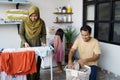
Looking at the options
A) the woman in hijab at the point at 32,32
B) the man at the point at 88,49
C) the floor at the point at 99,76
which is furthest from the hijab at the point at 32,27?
A: the floor at the point at 99,76

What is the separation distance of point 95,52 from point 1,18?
2.48 metres

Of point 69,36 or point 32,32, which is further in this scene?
point 69,36

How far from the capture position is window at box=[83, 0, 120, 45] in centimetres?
354

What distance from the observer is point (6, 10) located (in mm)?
4309

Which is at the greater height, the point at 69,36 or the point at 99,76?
the point at 69,36

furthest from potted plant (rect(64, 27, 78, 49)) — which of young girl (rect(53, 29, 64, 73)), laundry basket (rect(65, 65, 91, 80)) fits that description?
laundry basket (rect(65, 65, 91, 80))

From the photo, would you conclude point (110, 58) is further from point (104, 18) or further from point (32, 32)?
point (32, 32)

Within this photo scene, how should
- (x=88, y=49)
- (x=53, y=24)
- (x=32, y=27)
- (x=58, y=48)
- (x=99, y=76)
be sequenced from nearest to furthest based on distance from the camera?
1. (x=88, y=49)
2. (x=32, y=27)
3. (x=99, y=76)
4. (x=58, y=48)
5. (x=53, y=24)

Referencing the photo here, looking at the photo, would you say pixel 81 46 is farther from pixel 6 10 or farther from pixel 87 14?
pixel 6 10

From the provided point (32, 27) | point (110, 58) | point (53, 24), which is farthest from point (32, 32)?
point (53, 24)

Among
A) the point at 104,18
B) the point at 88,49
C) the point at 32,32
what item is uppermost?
the point at 104,18

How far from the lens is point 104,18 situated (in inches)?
152

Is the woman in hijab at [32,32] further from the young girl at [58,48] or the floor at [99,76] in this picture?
the young girl at [58,48]

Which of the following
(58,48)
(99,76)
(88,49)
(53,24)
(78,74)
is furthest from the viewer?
(53,24)
